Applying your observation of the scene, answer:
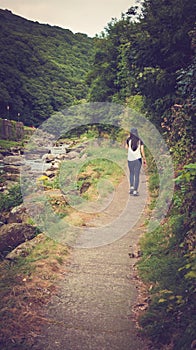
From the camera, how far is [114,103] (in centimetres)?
2611

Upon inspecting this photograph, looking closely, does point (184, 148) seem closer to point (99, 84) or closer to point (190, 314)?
point (190, 314)

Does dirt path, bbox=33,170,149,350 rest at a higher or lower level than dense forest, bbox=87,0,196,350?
lower

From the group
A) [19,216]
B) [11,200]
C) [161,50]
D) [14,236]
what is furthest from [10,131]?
[14,236]

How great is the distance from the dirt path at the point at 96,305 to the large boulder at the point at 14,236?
5.59ft

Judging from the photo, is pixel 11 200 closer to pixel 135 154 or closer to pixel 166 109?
pixel 135 154

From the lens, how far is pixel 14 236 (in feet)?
27.5

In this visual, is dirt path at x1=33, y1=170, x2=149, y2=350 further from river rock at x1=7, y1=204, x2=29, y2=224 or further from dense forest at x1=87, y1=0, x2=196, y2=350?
river rock at x1=7, y1=204, x2=29, y2=224

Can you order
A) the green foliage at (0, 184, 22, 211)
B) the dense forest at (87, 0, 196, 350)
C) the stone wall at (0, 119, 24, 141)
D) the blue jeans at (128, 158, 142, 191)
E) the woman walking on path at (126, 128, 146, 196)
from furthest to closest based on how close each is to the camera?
the stone wall at (0, 119, 24, 141)
the green foliage at (0, 184, 22, 211)
the blue jeans at (128, 158, 142, 191)
the woman walking on path at (126, 128, 146, 196)
the dense forest at (87, 0, 196, 350)

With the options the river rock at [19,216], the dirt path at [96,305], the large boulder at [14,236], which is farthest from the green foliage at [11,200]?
the dirt path at [96,305]

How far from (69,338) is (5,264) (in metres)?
2.82

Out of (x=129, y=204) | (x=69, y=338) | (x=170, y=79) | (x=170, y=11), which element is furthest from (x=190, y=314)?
(x=170, y=11)

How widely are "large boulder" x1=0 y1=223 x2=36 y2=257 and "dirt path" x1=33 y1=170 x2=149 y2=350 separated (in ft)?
5.59

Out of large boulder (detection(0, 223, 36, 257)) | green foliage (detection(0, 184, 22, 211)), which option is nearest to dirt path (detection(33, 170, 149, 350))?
large boulder (detection(0, 223, 36, 257))

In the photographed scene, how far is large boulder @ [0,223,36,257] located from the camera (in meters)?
8.29
